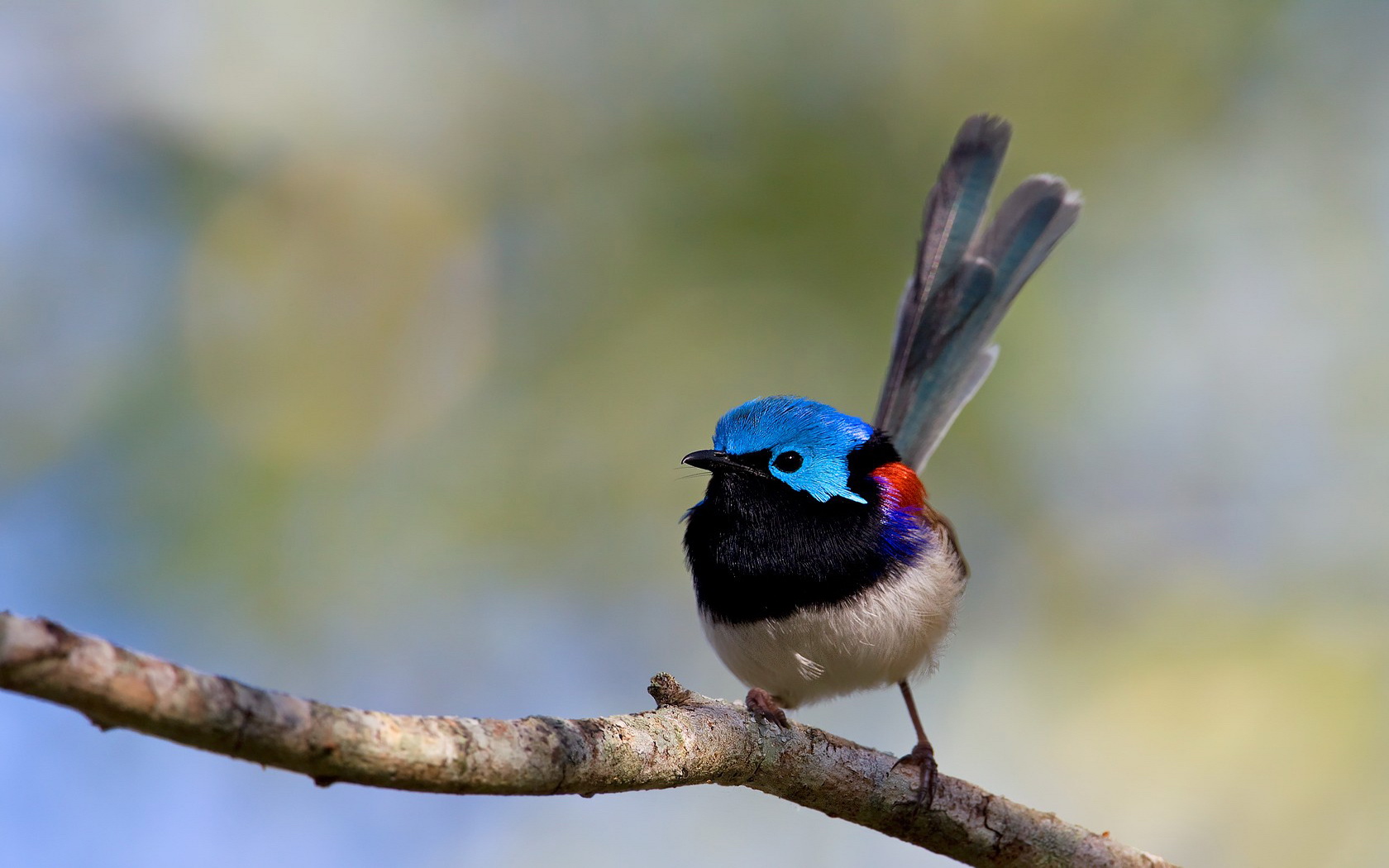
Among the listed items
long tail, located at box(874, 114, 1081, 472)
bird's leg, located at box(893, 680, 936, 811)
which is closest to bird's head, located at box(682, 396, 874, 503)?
bird's leg, located at box(893, 680, 936, 811)

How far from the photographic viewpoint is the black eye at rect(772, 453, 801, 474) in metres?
4.01

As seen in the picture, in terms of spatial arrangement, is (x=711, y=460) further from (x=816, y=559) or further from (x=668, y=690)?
(x=668, y=690)

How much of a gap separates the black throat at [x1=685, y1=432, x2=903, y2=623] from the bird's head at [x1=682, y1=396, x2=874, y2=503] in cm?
3

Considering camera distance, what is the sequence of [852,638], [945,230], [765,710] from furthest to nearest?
[945,230], [852,638], [765,710]

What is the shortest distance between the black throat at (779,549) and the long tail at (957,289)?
3.82ft

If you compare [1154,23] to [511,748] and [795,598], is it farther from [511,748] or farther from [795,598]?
[511,748]

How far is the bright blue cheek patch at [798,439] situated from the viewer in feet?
13.2

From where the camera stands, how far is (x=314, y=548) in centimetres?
529

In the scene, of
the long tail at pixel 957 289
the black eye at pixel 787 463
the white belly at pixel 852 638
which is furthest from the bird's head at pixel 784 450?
the long tail at pixel 957 289

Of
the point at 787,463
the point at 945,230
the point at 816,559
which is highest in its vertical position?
the point at 945,230

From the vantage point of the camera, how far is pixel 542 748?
2270 millimetres

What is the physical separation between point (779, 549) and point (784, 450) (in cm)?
35

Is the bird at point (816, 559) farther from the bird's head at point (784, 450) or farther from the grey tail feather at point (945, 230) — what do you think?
the grey tail feather at point (945, 230)

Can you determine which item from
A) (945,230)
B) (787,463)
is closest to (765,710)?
(787,463)
